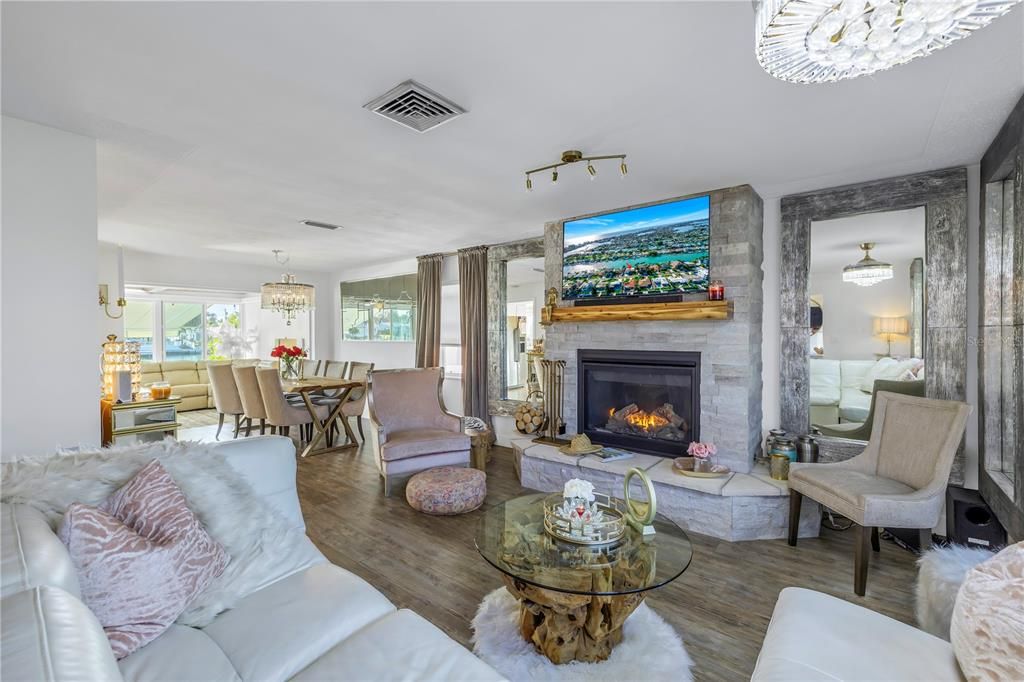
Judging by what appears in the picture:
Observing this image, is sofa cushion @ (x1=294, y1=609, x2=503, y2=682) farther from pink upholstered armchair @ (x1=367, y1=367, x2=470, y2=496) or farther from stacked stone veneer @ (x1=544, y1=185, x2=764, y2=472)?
stacked stone veneer @ (x1=544, y1=185, x2=764, y2=472)

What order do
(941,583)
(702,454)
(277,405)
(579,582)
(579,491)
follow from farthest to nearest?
(277,405) < (702,454) < (579,491) < (579,582) < (941,583)

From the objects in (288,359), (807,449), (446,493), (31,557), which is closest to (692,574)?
(807,449)

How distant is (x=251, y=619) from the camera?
1.38m

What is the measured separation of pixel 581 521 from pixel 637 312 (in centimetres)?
204

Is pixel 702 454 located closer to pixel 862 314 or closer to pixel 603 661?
pixel 862 314

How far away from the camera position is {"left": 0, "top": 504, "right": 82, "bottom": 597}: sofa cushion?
3.11 ft

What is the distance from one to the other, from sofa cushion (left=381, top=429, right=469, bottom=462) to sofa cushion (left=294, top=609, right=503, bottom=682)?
7.65 feet

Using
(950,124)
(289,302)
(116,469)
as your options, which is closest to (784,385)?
(950,124)

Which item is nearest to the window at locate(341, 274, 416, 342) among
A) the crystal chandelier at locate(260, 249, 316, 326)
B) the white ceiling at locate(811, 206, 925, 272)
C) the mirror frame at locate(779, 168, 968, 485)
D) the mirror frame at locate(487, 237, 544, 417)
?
the crystal chandelier at locate(260, 249, 316, 326)

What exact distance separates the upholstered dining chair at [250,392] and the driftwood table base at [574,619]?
14.6 feet

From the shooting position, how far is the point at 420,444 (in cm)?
368

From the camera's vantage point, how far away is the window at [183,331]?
873 centimetres

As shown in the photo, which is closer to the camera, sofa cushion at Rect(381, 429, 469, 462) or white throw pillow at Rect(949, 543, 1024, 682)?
white throw pillow at Rect(949, 543, 1024, 682)

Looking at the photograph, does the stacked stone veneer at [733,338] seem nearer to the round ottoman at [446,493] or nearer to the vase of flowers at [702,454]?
the vase of flowers at [702,454]
